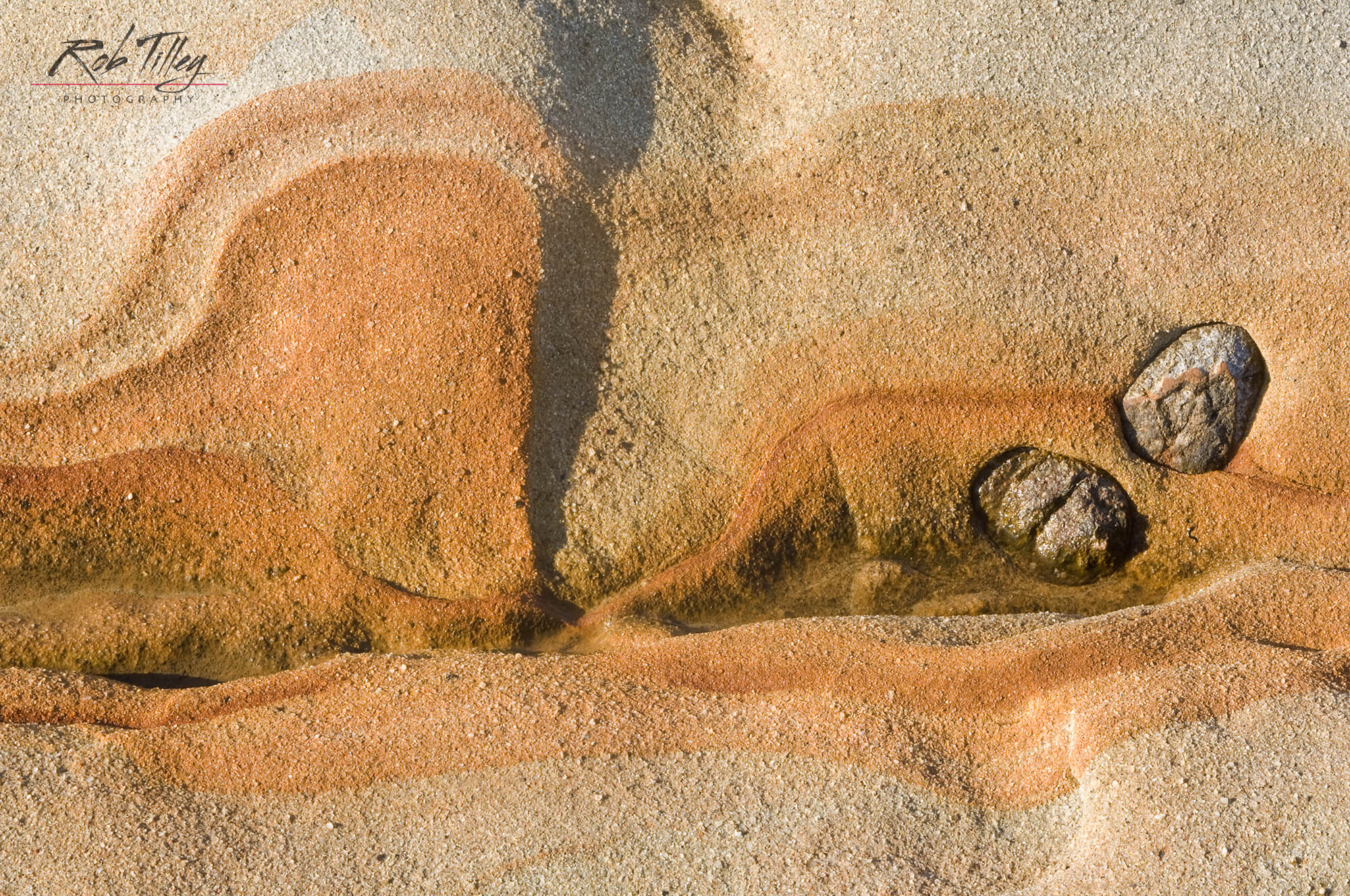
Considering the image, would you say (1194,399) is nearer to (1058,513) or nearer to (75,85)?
(1058,513)

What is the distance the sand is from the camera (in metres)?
7.43

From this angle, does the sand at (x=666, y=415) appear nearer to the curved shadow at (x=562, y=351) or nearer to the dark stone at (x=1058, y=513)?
the curved shadow at (x=562, y=351)

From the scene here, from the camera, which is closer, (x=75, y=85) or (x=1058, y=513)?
(x=1058, y=513)

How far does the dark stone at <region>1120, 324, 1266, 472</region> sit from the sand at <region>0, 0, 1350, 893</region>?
19 cm

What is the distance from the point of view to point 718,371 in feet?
31.1

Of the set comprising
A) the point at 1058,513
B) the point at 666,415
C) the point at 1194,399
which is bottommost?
the point at 1058,513

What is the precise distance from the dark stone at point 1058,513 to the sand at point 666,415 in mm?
159

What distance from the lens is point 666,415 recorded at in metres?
9.41

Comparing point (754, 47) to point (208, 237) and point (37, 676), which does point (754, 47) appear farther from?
point (37, 676)

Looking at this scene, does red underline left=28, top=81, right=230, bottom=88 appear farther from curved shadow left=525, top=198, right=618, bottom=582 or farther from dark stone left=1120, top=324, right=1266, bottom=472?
dark stone left=1120, top=324, right=1266, bottom=472

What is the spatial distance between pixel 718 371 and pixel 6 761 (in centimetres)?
612
